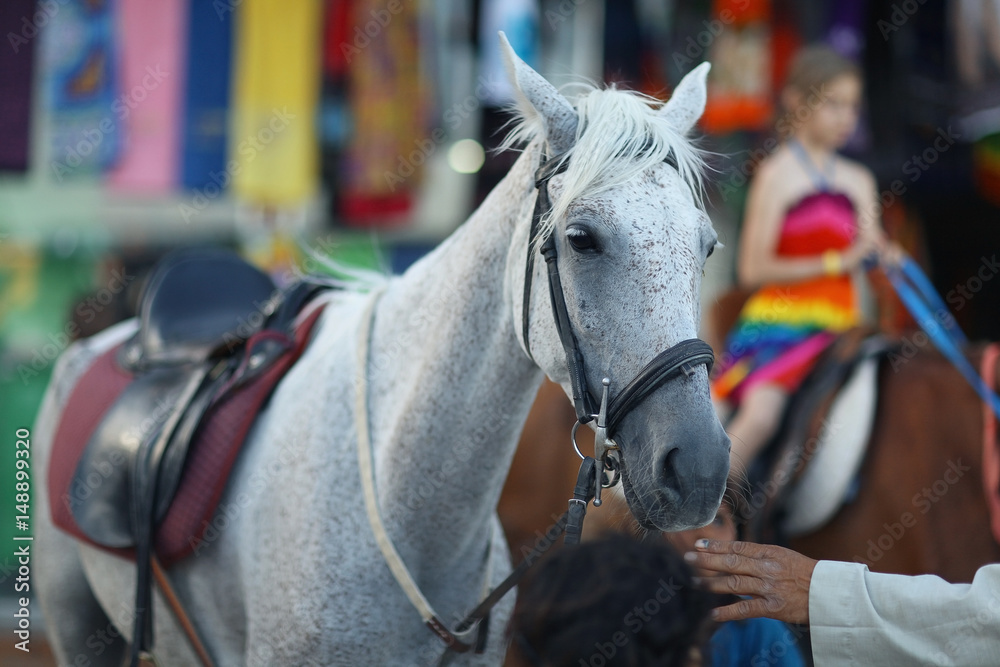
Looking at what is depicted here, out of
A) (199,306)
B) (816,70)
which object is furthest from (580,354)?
(816,70)

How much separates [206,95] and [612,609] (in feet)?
18.2

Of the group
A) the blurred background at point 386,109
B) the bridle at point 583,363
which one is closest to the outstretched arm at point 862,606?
the bridle at point 583,363

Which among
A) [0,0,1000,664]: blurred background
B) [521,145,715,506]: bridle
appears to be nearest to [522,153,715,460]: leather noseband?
[521,145,715,506]: bridle

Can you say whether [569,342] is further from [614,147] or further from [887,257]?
[887,257]

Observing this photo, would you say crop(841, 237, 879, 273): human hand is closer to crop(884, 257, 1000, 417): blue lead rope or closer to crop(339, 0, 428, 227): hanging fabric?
crop(884, 257, 1000, 417): blue lead rope

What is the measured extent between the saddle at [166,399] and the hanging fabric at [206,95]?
340 centimetres

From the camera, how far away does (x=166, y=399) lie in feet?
7.27

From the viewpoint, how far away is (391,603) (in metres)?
1.71

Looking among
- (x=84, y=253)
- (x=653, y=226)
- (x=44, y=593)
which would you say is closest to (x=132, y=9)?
(x=84, y=253)

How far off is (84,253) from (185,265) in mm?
5818

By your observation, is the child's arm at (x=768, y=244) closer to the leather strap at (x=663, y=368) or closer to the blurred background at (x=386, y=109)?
the blurred background at (x=386, y=109)

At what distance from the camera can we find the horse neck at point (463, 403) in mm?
1681

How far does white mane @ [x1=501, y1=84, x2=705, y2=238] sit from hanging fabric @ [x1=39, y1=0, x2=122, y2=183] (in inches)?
184

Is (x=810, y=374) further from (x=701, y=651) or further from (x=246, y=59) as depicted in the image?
(x=246, y=59)
